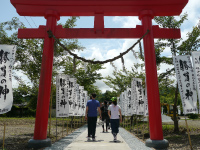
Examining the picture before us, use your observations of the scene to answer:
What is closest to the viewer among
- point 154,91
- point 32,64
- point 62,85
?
point 154,91

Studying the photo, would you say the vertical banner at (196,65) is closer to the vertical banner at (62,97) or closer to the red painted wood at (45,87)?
the red painted wood at (45,87)

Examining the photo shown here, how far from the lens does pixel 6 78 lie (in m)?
4.76

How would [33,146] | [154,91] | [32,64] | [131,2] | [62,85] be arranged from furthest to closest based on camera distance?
[32,64]
[62,85]
[131,2]
[154,91]
[33,146]

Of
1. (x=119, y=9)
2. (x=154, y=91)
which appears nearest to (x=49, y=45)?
(x=119, y=9)

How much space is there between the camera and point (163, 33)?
637 centimetres

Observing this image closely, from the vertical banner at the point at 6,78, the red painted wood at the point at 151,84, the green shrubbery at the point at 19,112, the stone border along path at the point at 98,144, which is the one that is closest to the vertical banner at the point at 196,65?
the red painted wood at the point at 151,84

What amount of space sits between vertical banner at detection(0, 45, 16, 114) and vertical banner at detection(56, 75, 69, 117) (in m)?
2.73

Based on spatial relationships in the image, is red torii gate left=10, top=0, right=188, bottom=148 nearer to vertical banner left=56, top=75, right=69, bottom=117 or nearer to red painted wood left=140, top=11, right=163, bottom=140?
red painted wood left=140, top=11, right=163, bottom=140

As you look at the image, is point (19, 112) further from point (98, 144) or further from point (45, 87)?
point (98, 144)

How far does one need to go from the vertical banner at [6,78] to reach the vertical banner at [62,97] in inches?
108

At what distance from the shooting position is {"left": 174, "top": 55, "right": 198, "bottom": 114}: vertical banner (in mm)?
5242

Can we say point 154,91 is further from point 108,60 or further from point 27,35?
point 27,35

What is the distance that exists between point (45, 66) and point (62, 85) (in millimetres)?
1901

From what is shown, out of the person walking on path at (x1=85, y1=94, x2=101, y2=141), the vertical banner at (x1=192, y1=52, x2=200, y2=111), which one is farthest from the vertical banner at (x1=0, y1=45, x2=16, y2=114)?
the vertical banner at (x1=192, y1=52, x2=200, y2=111)
